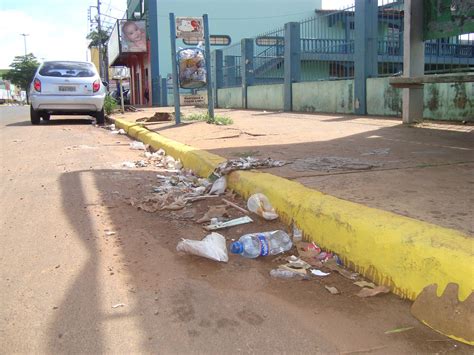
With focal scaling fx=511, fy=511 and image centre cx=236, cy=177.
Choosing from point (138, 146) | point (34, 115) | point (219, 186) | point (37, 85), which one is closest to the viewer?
point (219, 186)

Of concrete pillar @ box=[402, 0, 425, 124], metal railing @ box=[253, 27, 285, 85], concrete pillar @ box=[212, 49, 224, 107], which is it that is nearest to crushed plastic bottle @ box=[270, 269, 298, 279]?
concrete pillar @ box=[402, 0, 425, 124]

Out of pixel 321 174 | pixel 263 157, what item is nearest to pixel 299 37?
pixel 263 157

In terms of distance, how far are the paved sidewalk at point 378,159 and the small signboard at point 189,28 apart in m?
2.63

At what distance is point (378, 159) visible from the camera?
5230mm

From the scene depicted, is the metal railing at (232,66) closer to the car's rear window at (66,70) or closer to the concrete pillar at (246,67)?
the concrete pillar at (246,67)

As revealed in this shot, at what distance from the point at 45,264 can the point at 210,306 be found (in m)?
1.23

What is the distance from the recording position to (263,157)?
5645 mm

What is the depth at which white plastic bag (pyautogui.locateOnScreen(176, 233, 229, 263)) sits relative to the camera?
3254mm

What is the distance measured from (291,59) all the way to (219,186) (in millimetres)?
11066

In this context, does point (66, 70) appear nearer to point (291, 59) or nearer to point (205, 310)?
point (291, 59)

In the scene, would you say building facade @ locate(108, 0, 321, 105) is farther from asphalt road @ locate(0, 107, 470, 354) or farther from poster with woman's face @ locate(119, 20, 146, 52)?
asphalt road @ locate(0, 107, 470, 354)

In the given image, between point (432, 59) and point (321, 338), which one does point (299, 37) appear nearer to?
point (432, 59)

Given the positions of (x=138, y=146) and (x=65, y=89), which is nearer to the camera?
(x=138, y=146)

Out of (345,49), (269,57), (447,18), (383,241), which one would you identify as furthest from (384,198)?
(269,57)
